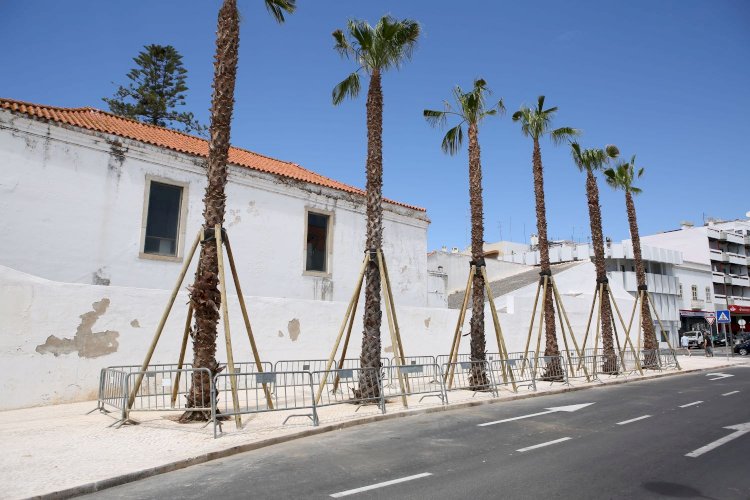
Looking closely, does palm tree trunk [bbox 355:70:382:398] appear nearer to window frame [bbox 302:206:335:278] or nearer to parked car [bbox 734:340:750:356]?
window frame [bbox 302:206:335:278]

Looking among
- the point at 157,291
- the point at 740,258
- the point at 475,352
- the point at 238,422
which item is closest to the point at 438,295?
the point at 475,352

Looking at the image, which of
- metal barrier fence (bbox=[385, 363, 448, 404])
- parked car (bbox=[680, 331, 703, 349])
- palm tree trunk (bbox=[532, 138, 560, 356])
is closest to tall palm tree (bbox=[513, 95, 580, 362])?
palm tree trunk (bbox=[532, 138, 560, 356])

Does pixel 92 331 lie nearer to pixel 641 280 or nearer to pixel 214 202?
pixel 214 202

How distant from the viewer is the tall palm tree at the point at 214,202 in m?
9.82

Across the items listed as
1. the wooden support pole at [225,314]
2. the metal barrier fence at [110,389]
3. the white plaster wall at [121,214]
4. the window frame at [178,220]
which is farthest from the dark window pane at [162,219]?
the wooden support pole at [225,314]

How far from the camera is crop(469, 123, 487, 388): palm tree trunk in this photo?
15.5m

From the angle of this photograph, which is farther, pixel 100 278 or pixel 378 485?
pixel 100 278

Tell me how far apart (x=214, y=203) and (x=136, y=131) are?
9139 millimetres

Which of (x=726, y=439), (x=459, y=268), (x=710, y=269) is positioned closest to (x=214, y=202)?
(x=726, y=439)

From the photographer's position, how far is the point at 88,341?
40.2ft

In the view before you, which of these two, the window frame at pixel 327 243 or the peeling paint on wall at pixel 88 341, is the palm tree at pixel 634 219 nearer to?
the window frame at pixel 327 243

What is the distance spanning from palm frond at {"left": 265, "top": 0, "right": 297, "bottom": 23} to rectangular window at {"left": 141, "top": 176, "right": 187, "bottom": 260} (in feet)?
22.5

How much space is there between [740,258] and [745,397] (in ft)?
184

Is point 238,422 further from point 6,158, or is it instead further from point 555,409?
point 6,158
